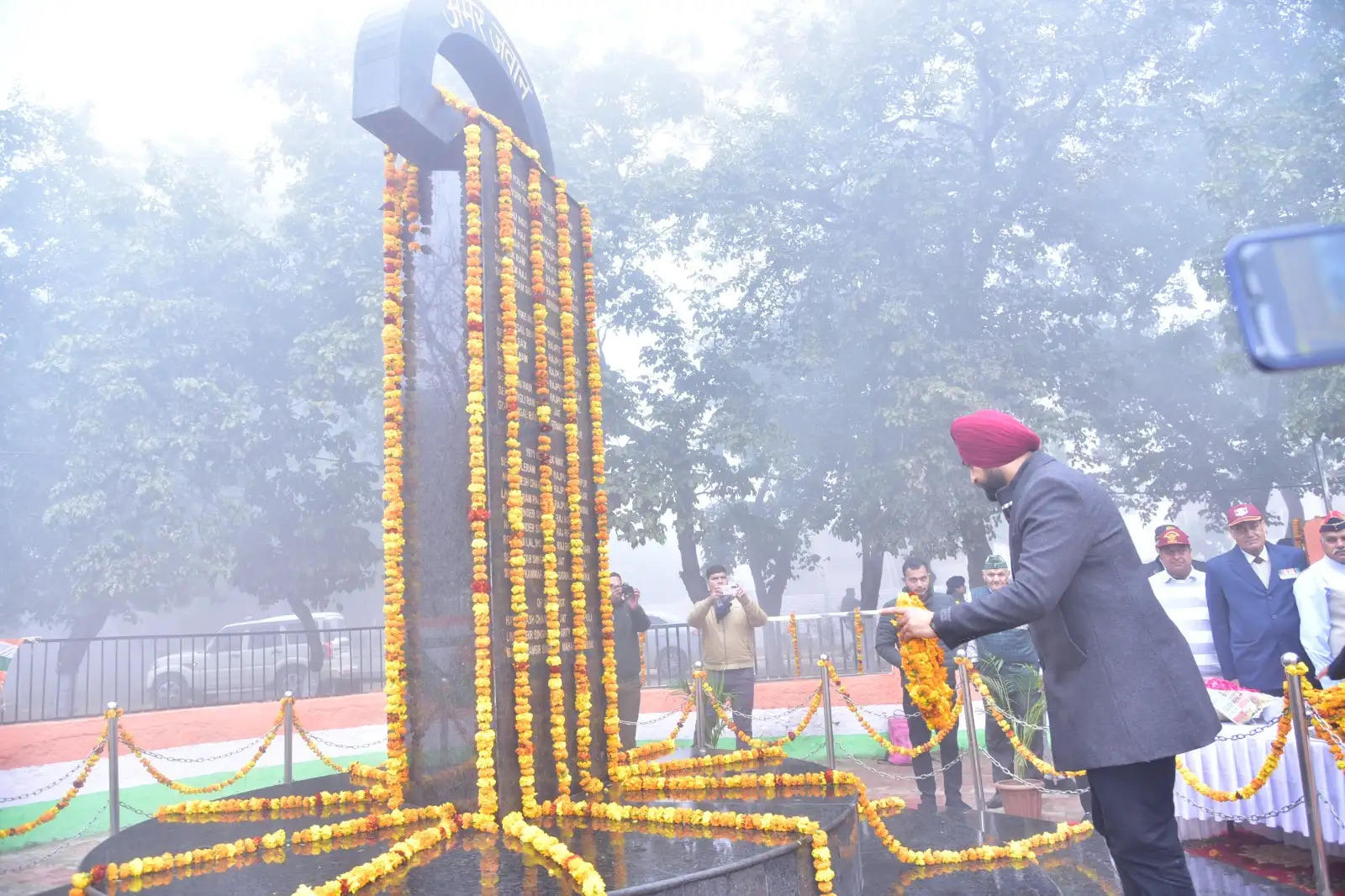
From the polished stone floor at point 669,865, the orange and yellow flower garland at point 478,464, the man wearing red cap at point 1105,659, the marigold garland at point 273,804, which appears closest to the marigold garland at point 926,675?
the polished stone floor at point 669,865

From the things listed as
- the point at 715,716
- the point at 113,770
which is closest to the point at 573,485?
the point at 113,770

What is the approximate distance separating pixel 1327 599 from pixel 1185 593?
153 centimetres

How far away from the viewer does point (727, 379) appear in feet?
64.0

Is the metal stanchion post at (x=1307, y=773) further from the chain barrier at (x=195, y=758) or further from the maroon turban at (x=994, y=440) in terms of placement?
the chain barrier at (x=195, y=758)

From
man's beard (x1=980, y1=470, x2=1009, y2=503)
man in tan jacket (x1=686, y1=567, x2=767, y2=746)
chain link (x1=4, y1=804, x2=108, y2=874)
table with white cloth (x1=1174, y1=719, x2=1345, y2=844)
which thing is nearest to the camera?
man's beard (x1=980, y1=470, x2=1009, y2=503)

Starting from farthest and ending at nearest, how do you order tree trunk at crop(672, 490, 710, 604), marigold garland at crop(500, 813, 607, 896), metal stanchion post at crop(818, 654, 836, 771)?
tree trunk at crop(672, 490, 710, 604)
metal stanchion post at crop(818, 654, 836, 771)
marigold garland at crop(500, 813, 607, 896)

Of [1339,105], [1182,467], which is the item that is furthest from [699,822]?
[1182,467]

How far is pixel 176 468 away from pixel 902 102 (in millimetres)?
15836

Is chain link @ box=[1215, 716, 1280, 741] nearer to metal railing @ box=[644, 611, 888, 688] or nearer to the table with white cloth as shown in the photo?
the table with white cloth

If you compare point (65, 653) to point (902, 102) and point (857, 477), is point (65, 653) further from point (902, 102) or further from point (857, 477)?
point (902, 102)

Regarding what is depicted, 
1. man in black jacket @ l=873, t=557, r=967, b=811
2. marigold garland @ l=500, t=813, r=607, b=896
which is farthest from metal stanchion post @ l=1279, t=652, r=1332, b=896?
marigold garland @ l=500, t=813, r=607, b=896

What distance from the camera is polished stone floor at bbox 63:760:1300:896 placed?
12.2 ft

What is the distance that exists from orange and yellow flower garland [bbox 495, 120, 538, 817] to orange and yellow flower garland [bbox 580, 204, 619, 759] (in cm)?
65

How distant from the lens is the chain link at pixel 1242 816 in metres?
5.32
